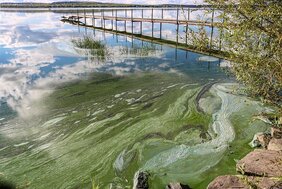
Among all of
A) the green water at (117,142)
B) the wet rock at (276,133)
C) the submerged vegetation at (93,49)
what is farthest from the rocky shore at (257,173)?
the submerged vegetation at (93,49)

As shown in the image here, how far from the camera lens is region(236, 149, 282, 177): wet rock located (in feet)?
22.8

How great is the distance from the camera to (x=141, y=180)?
7668 mm

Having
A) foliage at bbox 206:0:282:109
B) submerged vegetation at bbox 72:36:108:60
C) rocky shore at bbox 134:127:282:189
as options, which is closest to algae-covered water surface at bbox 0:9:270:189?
rocky shore at bbox 134:127:282:189

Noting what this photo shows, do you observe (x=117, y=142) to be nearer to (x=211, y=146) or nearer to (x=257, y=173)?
(x=211, y=146)

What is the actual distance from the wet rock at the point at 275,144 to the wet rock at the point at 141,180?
3555 mm

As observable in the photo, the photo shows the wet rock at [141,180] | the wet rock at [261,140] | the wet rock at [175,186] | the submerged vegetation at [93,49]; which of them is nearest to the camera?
the wet rock at [175,186]

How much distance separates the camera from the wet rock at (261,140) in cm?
924

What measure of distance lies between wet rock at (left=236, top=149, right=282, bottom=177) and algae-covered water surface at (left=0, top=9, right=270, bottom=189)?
0.78 m

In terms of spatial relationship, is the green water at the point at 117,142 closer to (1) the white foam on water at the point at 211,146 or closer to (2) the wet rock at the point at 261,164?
(1) the white foam on water at the point at 211,146

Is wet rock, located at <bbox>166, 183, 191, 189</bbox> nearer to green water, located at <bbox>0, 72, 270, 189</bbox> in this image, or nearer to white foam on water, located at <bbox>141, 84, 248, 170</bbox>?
green water, located at <bbox>0, 72, 270, 189</bbox>

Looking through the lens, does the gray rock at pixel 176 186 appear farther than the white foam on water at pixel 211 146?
No

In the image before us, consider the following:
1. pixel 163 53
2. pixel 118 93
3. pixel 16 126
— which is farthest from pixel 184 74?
pixel 16 126

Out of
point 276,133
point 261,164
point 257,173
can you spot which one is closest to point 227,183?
point 257,173

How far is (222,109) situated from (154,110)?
107 inches
